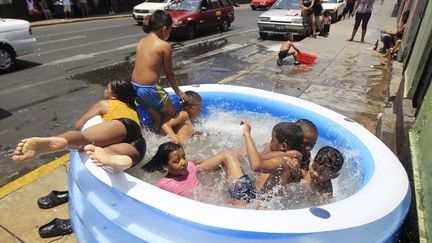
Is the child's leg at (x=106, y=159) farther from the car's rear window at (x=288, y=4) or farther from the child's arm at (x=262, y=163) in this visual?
the car's rear window at (x=288, y=4)

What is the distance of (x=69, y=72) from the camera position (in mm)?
8391

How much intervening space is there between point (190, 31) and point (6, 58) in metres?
6.64

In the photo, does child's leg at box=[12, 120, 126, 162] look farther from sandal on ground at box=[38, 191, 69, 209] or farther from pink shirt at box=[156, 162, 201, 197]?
sandal on ground at box=[38, 191, 69, 209]

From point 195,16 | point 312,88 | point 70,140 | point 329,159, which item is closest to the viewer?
point 70,140

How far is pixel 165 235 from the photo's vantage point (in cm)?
229

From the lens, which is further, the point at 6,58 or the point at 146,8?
the point at 146,8

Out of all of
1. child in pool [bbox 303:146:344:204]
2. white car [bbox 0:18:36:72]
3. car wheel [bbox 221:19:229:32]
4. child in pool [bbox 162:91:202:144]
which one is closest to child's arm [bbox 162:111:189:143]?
child in pool [bbox 162:91:202:144]

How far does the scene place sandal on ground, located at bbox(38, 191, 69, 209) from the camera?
3.41 metres

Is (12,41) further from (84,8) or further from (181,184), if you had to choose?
(84,8)

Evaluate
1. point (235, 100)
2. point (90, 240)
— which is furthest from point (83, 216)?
point (235, 100)

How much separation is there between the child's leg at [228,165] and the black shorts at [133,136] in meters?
0.78

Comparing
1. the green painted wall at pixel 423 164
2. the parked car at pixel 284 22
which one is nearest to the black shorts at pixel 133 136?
the green painted wall at pixel 423 164

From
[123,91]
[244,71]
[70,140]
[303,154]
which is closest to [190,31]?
[244,71]

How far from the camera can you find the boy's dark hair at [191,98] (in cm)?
489
